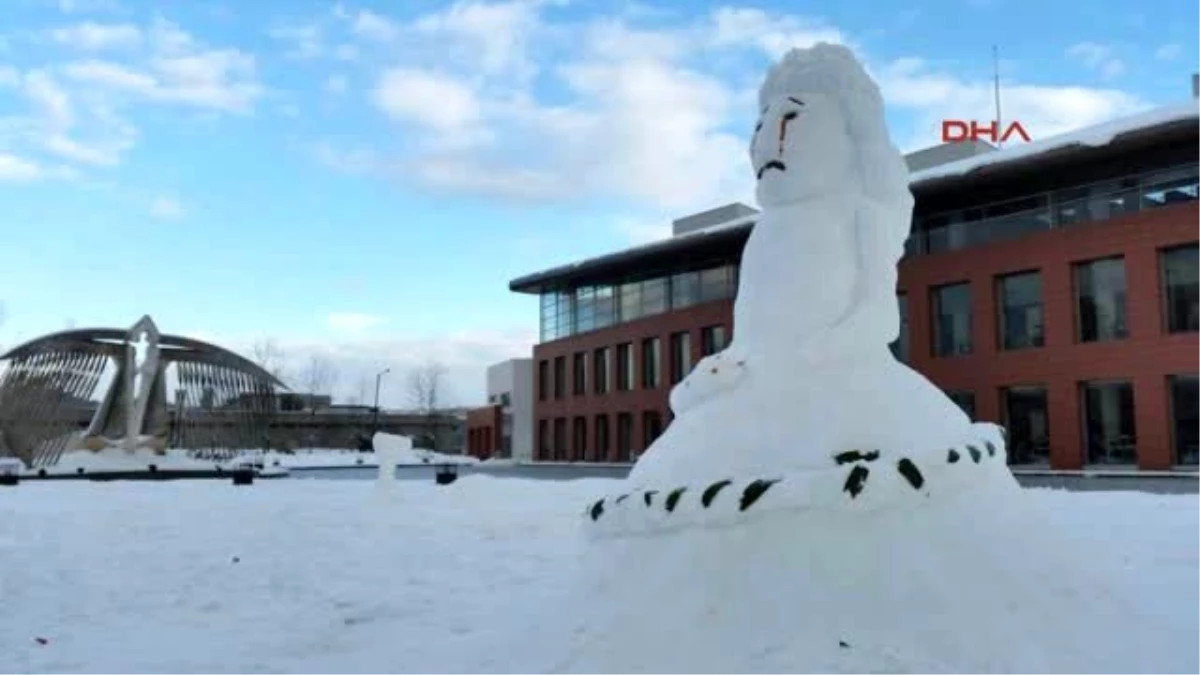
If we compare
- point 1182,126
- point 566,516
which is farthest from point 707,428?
point 1182,126

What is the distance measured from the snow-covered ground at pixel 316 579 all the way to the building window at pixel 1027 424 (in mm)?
16930

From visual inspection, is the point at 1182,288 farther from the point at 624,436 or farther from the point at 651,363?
the point at 624,436

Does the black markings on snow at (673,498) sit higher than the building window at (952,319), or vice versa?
the building window at (952,319)

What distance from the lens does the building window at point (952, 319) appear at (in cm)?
3716

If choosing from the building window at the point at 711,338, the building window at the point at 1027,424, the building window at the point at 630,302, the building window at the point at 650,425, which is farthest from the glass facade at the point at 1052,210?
the building window at the point at 630,302

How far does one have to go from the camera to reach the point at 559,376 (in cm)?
6050

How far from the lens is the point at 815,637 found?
4.92m

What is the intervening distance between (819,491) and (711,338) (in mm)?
42638

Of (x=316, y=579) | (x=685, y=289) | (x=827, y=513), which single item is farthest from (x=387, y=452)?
(x=685, y=289)

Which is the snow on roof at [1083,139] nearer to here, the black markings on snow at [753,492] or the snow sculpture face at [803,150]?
the snow sculpture face at [803,150]

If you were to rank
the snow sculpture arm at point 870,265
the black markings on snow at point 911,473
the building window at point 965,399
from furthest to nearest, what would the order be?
1. the building window at point 965,399
2. the snow sculpture arm at point 870,265
3. the black markings on snow at point 911,473

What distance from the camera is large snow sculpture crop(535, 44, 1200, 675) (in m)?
4.98

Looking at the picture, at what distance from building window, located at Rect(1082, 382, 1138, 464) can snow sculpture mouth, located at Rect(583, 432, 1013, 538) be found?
30278mm

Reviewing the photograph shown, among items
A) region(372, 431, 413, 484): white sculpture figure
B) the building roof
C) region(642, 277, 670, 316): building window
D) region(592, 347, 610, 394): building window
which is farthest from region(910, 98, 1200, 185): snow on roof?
region(592, 347, 610, 394): building window
